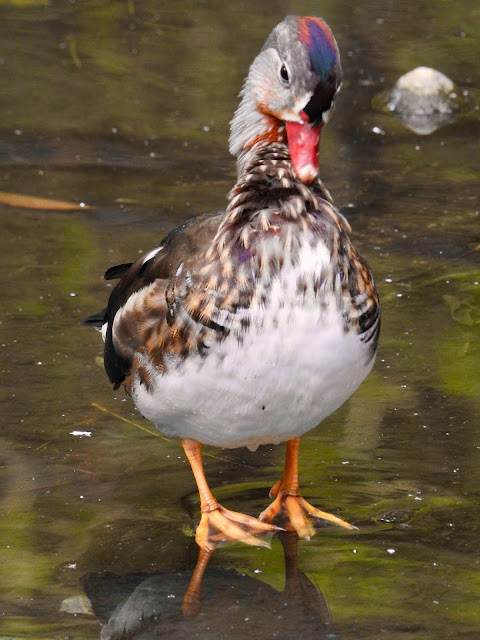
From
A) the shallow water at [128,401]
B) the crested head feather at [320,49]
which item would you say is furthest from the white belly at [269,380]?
the crested head feather at [320,49]

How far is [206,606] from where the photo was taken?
3748 mm

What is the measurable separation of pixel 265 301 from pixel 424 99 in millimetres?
5233

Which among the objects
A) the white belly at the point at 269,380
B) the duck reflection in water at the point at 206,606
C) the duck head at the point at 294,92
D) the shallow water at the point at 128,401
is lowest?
the shallow water at the point at 128,401

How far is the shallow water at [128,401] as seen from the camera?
12.6 ft

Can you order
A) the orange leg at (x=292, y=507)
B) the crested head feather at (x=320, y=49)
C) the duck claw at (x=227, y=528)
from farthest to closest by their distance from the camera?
the orange leg at (x=292, y=507), the duck claw at (x=227, y=528), the crested head feather at (x=320, y=49)

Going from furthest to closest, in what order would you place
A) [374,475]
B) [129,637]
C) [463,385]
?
[463,385]
[374,475]
[129,637]

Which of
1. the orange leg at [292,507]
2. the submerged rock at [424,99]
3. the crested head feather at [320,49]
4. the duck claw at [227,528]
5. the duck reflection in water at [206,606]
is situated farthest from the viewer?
the submerged rock at [424,99]

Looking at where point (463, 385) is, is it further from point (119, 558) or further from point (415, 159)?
point (415, 159)

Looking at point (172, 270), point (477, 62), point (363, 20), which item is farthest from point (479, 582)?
point (363, 20)

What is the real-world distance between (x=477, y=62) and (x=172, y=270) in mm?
5992

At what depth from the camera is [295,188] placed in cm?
392

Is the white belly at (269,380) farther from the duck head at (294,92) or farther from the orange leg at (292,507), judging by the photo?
the duck head at (294,92)

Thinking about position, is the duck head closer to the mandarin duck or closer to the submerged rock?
the mandarin duck

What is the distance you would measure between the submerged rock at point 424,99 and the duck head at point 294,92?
4.44 m
